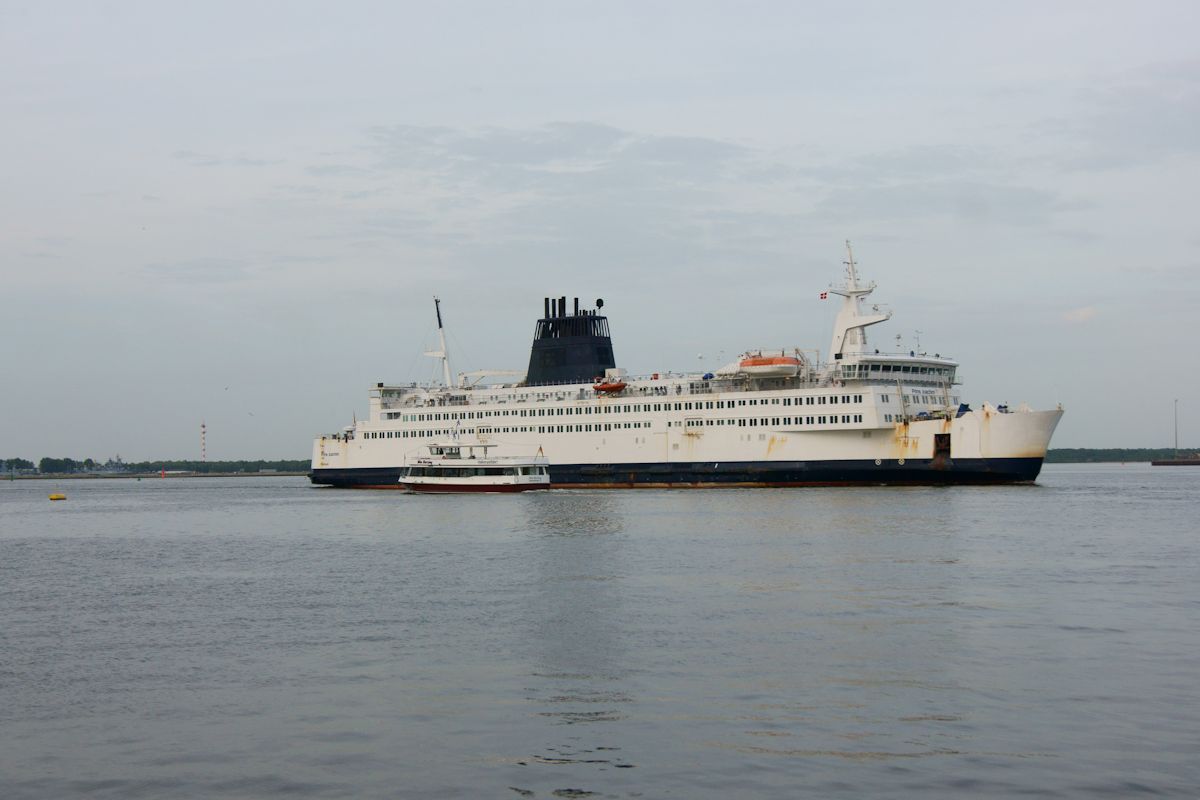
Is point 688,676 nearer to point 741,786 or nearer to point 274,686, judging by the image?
point 741,786

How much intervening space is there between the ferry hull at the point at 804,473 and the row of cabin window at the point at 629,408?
3.26 m

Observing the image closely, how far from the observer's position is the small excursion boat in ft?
212

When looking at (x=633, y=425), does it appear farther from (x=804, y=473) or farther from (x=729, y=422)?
(x=804, y=473)

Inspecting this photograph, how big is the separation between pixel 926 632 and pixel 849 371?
144 feet

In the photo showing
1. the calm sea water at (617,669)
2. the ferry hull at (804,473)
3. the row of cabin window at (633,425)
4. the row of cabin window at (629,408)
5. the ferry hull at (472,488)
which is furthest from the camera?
the ferry hull at (472,488)

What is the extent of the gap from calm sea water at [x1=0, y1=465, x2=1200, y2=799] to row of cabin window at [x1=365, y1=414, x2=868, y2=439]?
2703 centimetres

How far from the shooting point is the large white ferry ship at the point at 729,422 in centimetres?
5847

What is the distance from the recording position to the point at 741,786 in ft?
→ 36.5

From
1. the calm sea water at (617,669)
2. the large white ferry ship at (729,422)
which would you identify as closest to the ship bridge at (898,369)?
the large white ferry ship at (729,422)

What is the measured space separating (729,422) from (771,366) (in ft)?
13.0

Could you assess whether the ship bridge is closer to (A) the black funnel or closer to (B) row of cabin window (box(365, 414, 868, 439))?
(B) row of cabin window (box(365, 414, 868, 439))

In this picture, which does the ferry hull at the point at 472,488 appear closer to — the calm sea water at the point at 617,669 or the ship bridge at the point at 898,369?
the ship bridge at the point at 898,369

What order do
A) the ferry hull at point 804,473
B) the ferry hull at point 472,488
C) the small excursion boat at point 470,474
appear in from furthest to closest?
the small excursion boat at point 470,474
the ferry hull at point 472,488
the ferry hull at point 804,473

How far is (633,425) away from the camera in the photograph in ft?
225
